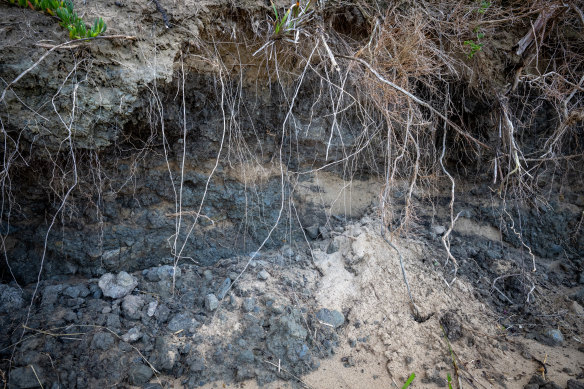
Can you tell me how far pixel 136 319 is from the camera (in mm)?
2096

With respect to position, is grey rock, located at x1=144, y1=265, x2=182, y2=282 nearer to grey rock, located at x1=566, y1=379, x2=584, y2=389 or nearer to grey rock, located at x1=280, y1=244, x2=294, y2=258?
grey rock, located at x1=280, y1=244, x2=294, y2=258

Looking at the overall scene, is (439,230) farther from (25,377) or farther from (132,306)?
(25,377)

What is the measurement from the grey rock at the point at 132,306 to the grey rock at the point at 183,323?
221 mm

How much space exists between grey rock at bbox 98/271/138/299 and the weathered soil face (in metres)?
0.01

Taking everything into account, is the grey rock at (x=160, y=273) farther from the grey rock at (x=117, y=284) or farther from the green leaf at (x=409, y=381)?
the green leaf at (x=409, y=381)

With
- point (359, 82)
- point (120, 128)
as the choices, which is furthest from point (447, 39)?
point (120, 128)

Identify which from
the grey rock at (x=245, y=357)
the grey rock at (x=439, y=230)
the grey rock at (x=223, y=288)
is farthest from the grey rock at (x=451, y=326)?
the grey rock at (x=223, y=288)

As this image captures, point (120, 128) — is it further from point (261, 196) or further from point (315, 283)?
point (315, 283)

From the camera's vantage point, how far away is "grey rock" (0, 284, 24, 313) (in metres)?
2.03

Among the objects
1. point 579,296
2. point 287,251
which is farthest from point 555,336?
point 287,251

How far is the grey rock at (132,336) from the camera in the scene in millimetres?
1970

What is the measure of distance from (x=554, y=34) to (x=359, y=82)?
1.61 metres

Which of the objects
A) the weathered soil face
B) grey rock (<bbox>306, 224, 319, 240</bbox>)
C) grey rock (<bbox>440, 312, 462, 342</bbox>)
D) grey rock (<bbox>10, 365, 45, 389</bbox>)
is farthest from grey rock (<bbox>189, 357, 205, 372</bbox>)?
grey rock (<bbox>440, 312, 462, 342</bbox>)

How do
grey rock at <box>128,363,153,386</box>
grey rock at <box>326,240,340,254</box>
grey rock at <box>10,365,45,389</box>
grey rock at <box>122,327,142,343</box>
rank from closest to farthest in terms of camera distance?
grey rock at <box>10,365,45,389</box>
grey rock at <box>128,363,153,386</box>
grey rock at <box>122,327,142,343</box>
grey rock at <box>326,240,340,254</box>
